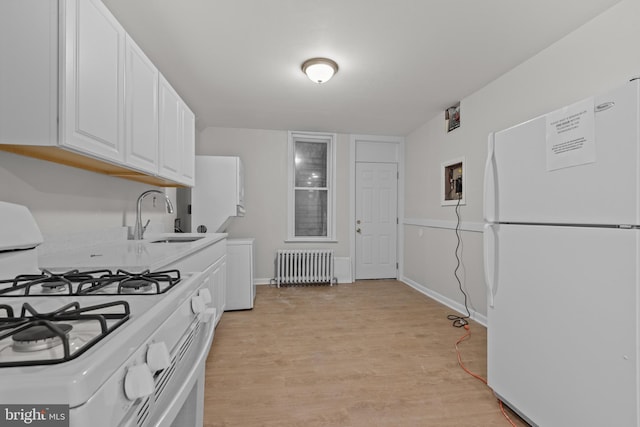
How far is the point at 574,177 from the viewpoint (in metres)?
1.28

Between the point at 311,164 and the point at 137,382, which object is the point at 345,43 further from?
the point at 311,164

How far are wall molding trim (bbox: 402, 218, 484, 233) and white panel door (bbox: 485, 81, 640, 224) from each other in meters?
1.40

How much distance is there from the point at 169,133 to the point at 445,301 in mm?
3464

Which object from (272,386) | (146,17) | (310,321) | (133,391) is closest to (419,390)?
(272,386)

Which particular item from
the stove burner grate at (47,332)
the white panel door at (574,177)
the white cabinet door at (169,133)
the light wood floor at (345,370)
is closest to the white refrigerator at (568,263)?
the white panel door at (574,177)

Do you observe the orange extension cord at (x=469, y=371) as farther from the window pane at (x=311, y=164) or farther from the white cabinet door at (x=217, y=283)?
the window pane at (x=311, y=164)

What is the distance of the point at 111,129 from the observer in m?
1.50

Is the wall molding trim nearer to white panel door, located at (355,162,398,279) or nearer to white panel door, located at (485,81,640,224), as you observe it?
white panel door, located at (355,162,398,279)

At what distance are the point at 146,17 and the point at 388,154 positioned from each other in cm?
373

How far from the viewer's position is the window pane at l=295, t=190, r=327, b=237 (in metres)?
4.77

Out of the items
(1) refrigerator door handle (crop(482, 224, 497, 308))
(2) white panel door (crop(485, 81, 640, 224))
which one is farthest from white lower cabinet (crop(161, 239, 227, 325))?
(2) white panel door (crop(485, 81, 640, 224))

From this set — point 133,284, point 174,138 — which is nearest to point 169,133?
point 174,138

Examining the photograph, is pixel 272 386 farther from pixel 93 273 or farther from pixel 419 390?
pixel 93 273

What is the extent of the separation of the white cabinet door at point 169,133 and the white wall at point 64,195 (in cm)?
39
